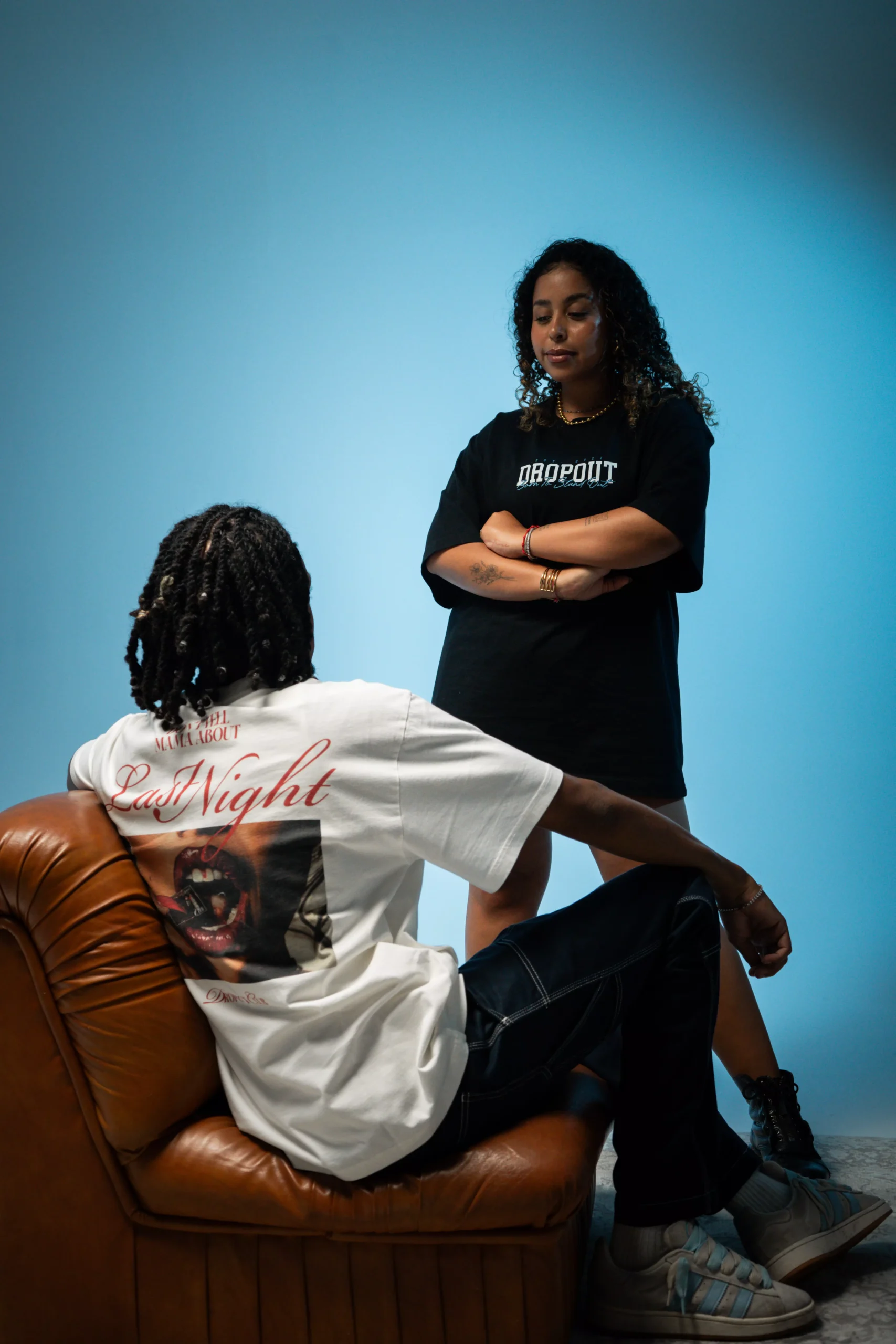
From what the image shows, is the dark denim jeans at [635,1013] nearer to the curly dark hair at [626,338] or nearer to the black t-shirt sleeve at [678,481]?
the black t-shirt sleeve at [678,481]

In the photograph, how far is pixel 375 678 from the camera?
332 centimetres

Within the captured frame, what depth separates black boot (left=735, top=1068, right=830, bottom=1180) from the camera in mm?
1682

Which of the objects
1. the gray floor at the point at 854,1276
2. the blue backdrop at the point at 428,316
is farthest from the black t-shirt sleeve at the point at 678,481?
the blue backdrop at the point at 428,316

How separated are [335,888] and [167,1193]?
0.37 m

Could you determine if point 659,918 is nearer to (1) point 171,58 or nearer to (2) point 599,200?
(2) point 599,200

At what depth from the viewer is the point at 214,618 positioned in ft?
4.14

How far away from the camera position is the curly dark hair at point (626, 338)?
192 centimetres

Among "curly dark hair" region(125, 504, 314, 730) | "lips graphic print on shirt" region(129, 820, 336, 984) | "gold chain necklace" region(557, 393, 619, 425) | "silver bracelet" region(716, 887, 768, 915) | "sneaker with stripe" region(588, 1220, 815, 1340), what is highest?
"gold chain necklace" region(557, 393, 619, 425)

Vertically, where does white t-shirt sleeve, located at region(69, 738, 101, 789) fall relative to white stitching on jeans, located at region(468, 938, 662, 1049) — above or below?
above

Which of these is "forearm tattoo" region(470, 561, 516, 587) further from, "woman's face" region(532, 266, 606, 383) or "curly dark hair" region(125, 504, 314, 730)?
"curly dark hair" region(125, 504, 314, 730)

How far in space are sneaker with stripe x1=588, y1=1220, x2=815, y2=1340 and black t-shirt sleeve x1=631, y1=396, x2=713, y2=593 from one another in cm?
98

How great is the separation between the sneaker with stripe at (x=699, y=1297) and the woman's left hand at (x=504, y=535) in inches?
40.2

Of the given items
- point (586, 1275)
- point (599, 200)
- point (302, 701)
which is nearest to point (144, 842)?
point (302, 701)

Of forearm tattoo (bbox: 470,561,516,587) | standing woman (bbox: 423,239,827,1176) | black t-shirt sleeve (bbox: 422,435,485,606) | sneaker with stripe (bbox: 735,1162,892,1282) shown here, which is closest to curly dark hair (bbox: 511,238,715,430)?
standing woman (bbox: 423,239,827,1176)
